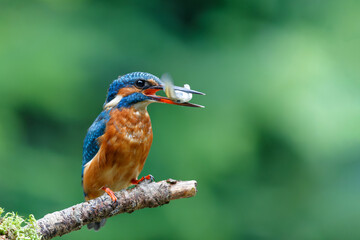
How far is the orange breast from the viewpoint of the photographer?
7.41ft

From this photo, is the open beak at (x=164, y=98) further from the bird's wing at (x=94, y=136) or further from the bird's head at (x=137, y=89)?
the bird's wing at (x=94, y=136)

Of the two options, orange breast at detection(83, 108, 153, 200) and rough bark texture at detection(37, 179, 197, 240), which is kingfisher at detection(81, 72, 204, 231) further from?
rough bark texture at detection(37, 179, 197, 240)

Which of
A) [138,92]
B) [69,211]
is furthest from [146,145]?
[69,211]

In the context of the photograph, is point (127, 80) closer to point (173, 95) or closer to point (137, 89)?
point (137, 89)

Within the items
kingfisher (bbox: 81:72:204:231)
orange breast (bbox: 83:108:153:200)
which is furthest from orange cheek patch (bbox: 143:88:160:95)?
orange breast (bbox: 83:108:153:200)

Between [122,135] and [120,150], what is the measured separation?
8cm

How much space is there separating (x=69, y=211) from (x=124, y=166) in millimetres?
520

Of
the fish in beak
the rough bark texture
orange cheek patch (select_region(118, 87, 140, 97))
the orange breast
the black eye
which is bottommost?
the rough bark texture

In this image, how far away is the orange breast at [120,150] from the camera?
2.26 m

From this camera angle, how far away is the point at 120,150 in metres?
2.25

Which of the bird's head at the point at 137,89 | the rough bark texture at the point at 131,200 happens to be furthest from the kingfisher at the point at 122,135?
the rough bark texture at the point at 131,200

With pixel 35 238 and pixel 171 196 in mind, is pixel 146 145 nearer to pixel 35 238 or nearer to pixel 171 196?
pixel 171 196

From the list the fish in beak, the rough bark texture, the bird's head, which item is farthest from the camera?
the bird's head

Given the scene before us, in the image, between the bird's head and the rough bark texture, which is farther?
the bird's head
